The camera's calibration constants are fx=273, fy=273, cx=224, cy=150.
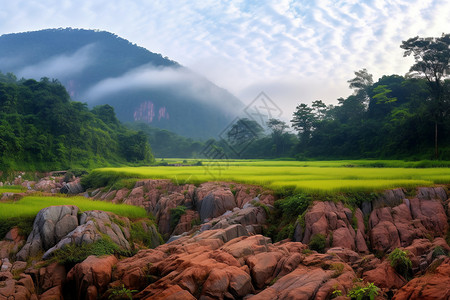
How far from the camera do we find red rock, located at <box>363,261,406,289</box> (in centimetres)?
638

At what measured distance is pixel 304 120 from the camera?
6000 cm

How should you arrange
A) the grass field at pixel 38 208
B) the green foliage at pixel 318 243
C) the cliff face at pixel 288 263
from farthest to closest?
the grass field at pixel 38 208, the green foliage at pixel 318 243, the cliff face at pixel 288 263

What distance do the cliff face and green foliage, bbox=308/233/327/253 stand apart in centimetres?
15

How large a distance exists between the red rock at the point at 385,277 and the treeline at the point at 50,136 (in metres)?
35.1

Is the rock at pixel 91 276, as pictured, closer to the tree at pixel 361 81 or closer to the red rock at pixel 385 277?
the red rock at pixel 385 277

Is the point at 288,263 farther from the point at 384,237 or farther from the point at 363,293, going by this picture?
the point at 384,237

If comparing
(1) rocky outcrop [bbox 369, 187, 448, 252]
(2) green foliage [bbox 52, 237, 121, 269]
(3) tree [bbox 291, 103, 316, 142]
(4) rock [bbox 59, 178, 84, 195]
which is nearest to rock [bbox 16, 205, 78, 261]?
(2) green foliage [bbox 52, 237, 121, 269]

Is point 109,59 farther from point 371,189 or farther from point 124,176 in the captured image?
point 371,189

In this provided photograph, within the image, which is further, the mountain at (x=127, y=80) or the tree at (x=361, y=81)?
the mountain at (x=127, y=80)

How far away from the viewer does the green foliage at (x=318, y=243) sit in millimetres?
8555

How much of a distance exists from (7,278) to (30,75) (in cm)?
21350

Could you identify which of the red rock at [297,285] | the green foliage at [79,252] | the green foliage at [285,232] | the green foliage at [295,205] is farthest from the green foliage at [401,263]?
the green foliage at [79,252]

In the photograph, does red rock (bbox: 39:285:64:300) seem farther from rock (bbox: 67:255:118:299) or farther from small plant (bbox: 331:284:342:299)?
small plant (bbox: 331:284:342:299)

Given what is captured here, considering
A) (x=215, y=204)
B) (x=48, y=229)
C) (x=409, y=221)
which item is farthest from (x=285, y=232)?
(x=48, y=229)
